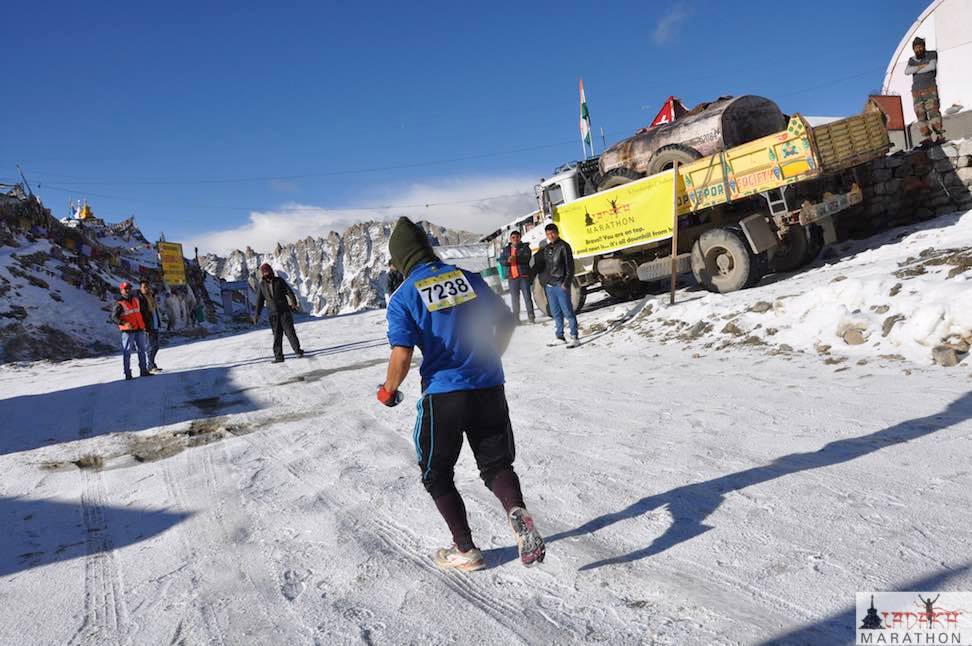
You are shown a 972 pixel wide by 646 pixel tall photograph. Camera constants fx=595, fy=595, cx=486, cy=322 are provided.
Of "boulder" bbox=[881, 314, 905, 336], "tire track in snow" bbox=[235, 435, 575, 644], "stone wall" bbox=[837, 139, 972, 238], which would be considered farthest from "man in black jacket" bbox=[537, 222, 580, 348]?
"stone wall" bbox=[837, 139, 972, 238]

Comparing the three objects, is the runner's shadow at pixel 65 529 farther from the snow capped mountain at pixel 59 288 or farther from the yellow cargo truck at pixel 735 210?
the snow capped mountain at pixel 59 288

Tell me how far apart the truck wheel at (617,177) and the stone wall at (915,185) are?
382 centimetres

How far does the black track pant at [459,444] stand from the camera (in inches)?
109

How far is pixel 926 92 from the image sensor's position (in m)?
10.7

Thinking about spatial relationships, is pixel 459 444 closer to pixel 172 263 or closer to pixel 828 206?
pixel 828 206

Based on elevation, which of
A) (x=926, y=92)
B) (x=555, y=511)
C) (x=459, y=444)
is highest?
(x=926, y=92)

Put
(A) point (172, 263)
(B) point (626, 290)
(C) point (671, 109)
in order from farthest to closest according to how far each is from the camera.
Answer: (A) point (172, 263) → (C) point (671, 109) → (B) point (626, 290)

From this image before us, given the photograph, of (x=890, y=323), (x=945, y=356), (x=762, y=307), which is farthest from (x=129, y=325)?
(x=945, y=356)

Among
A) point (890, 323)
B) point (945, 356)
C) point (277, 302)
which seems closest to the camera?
point (945, 356)

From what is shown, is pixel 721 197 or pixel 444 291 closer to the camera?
pixel 444 291

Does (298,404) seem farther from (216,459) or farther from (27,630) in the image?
(27,630)

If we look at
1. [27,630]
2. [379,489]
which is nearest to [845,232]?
[379,489]

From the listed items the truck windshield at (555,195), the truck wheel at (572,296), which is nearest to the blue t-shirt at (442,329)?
the truck wheel at (572,296)

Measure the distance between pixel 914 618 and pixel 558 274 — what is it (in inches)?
280
